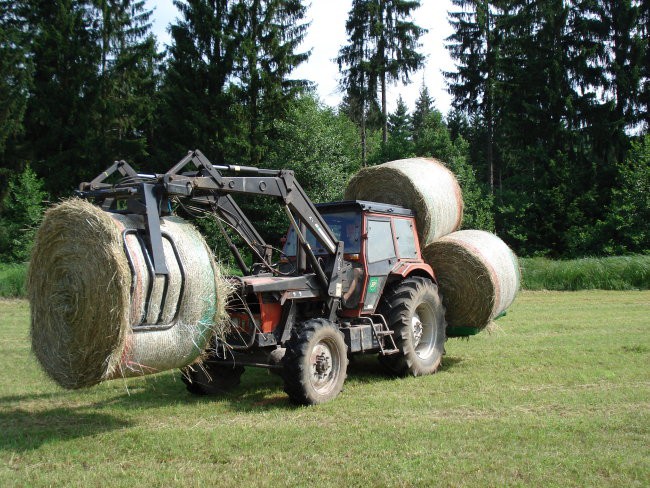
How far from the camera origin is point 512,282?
965cm

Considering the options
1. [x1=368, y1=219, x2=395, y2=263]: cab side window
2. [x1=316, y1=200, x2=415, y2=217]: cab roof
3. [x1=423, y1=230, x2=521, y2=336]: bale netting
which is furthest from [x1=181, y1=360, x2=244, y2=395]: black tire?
[x1=423, y1=230, x2=521, y2=336]: bale netting

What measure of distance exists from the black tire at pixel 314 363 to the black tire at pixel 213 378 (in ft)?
3.37

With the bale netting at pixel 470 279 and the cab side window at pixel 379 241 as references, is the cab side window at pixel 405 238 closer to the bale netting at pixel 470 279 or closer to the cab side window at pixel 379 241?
the cab side window at pixel 379 241

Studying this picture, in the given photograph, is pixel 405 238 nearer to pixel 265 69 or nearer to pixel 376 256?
pixel 376 256

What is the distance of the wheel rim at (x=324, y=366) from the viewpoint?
7098 millimetres

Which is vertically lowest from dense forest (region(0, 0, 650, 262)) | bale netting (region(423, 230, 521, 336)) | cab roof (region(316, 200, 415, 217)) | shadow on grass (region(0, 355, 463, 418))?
shadow on grass (region(0, 355, 463, 418))

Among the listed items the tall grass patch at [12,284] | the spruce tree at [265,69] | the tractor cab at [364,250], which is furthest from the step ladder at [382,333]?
the spruce tree at [265,69]

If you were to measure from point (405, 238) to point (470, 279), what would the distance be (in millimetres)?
1117

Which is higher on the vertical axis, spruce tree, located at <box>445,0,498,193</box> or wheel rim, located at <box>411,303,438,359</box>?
spruce tree, located at <box>445,0,498,193</box>

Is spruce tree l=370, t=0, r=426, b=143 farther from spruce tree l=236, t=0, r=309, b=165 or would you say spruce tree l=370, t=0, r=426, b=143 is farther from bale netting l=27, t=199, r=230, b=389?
bale netting l=27, t=199, r=230, b=389

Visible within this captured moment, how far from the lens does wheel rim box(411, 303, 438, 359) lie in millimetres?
8758

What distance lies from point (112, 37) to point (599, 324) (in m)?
26.2

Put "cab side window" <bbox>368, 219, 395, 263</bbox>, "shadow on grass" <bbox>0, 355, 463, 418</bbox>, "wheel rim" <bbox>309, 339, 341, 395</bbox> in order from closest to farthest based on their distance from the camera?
"shadow on grass" <bbox>0, 355, 463, 418</bbox> → "wheel rim" <bbox>309, 339, 341, 395</bbox> → "cab side window" <bbox>368, 219, 395, 263</bbox>

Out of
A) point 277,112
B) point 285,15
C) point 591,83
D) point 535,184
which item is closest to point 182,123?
point 277,112
